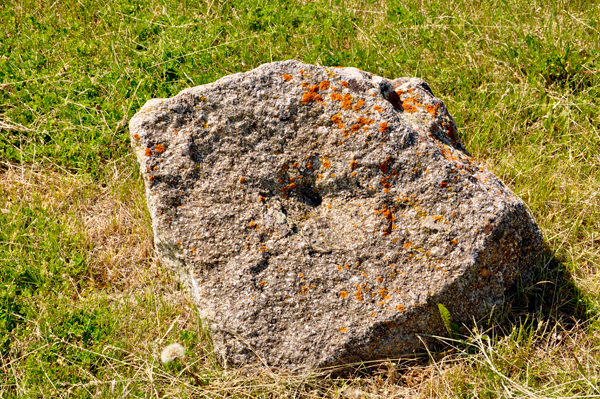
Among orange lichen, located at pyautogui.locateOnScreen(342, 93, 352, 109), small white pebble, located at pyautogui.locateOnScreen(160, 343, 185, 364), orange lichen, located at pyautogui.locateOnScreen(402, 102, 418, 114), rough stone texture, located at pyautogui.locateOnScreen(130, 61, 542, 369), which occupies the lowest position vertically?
small white pebble, located at pyautogui.locateOnScreen(160, 343, 185, 364)

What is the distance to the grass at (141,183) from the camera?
282 cm

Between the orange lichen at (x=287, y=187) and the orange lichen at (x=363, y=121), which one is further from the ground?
the orange lichen at (x=363, y=121)

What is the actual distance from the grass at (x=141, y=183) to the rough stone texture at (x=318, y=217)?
0.79ft

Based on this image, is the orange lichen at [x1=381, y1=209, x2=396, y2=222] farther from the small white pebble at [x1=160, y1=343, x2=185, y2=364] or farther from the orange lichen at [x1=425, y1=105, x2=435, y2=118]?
the small white pebble at [x1=160, y1=343, x2=185, y2=364]

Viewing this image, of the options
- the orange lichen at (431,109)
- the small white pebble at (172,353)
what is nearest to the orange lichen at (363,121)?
the orange lichen at (431,109)

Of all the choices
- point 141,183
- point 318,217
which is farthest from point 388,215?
point 141,183

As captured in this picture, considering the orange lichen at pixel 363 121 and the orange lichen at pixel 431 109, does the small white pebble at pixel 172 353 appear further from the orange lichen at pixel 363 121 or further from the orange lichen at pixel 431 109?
the orange lichen at pixel 431 109

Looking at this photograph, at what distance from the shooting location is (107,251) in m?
3.53

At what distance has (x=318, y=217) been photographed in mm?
2914

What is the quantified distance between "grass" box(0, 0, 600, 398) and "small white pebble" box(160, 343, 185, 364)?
5 cm

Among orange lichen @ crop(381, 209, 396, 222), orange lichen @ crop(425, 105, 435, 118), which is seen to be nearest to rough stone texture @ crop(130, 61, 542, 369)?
orange lichen @ crop(381, 209, 396, 222)

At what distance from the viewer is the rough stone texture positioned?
2.75 meters

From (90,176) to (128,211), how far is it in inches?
19.1

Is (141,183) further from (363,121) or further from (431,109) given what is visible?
(431,109)
